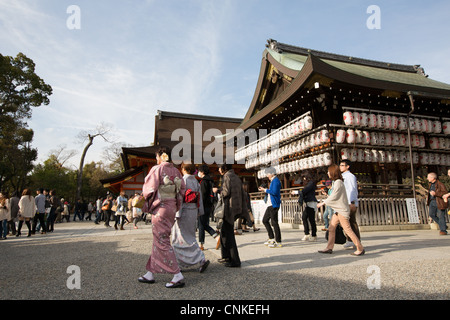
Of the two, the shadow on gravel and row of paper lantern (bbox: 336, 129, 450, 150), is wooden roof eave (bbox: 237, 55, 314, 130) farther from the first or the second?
the shadow on gravel

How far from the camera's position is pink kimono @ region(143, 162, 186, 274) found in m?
3.28

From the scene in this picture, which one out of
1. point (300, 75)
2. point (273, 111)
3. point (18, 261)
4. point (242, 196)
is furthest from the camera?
point (273, 111)

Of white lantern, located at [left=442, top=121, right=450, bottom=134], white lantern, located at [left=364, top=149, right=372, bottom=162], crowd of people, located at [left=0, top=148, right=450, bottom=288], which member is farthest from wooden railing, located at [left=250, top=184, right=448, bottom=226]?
white lantern, located at [left=442, top=121, right=450, bottom=134]

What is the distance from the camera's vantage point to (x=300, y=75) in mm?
9906

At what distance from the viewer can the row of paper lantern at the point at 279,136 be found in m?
11.0

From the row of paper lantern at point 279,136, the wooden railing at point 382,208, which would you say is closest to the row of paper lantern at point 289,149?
the row of paper lantern at point 279,136

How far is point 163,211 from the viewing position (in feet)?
11.3

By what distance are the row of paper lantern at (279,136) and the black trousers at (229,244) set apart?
25.2 ft

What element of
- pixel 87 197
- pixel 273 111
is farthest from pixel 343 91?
pixel 87 197

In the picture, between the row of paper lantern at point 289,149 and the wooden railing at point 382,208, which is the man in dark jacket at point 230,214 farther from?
the row of paper lantern at point 289,149

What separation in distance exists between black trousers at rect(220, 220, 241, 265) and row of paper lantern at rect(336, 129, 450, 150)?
7330 millimetres

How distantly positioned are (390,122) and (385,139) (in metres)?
0.69
